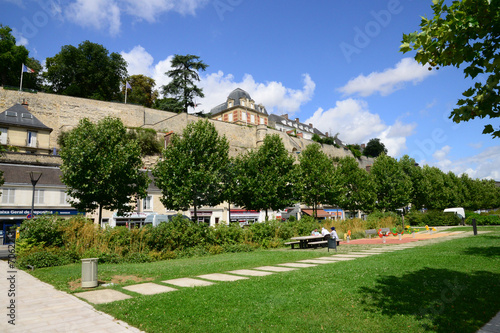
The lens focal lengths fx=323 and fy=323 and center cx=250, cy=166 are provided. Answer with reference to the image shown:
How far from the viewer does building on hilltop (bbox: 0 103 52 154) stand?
1636 inches

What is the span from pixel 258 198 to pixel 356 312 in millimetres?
22343

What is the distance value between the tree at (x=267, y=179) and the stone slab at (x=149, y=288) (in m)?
19.4

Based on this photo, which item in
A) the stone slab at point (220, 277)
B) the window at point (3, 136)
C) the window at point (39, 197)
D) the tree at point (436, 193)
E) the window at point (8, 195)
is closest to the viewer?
the stone slab at point (220, 277)

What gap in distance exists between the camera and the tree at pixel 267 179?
27.8 m

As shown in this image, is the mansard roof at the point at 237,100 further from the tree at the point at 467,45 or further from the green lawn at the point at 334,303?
the tree at the point at 467,45

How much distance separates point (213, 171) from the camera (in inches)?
977

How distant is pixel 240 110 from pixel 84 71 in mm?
35932

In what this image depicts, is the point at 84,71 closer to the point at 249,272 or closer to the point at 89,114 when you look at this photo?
the point at 89,114

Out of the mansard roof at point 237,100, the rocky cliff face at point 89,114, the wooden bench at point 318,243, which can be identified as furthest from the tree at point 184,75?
the wooden bench at point 318,243

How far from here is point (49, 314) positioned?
5.93m

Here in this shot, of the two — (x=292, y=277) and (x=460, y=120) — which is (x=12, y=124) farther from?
(x=460, y=120)

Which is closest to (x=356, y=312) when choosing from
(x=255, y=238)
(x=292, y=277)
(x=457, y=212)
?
(x=292, y=277)

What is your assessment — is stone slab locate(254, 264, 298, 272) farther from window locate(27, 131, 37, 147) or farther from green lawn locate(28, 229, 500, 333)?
window locate(27, 131, 37, 147)

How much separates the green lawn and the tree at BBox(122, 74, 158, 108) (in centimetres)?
6267
